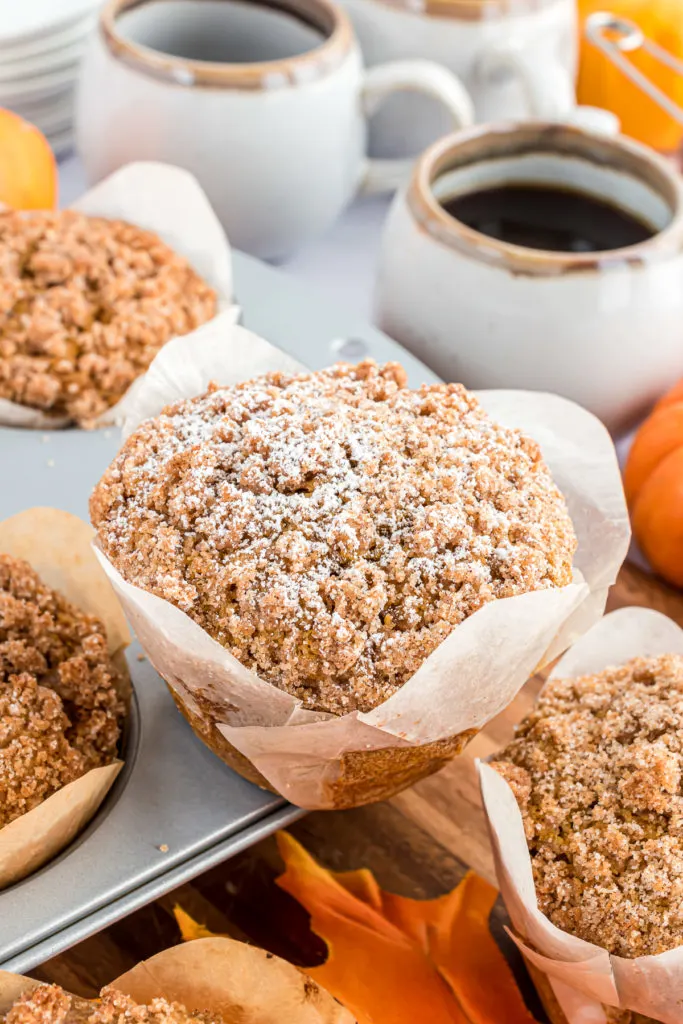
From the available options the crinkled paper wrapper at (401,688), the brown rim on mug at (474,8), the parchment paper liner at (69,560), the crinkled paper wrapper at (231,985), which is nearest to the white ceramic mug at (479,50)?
the brown rim on mug at (474,8)

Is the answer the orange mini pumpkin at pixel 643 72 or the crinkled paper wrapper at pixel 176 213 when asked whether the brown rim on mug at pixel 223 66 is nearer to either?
the crinkled paper wrapper at pixel 176 213

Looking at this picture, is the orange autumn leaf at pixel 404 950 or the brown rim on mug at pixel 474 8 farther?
the brown rim on mug at pixel 474 8

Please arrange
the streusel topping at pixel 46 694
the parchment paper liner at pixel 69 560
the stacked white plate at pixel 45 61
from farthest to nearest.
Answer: the stacked white plate at pixel 45 61
the parchment paper liner at pixel 69 560
the streusel topping at pixel 46 694

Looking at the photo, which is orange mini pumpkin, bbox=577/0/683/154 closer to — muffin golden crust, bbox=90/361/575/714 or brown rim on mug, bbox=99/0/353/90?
brown rim on mug, bbox=99/0/353/90

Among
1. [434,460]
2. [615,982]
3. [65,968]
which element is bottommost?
[65,968]

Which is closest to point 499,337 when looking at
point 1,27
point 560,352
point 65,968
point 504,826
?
point 560,352

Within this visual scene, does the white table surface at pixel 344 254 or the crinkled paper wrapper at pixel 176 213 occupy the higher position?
the crinkled paper wrapper at pixel 176 213

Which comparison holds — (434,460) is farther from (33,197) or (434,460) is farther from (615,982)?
(33,197)
